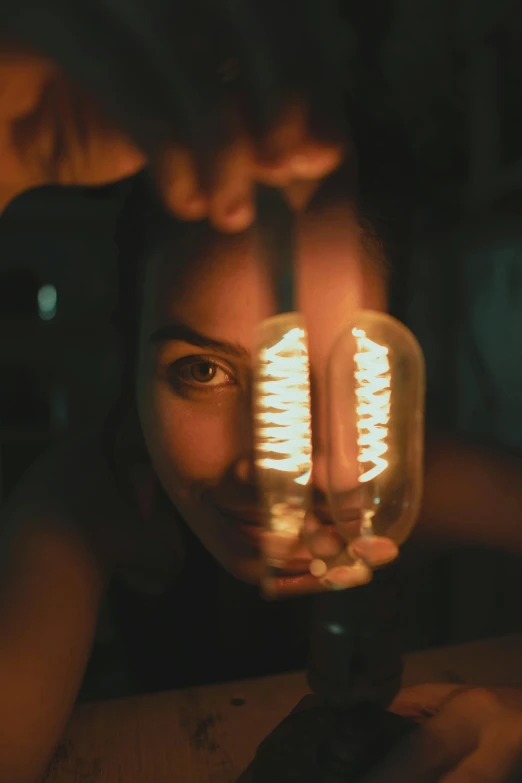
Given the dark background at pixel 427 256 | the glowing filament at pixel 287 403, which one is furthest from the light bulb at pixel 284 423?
the dark background at pixel 427 256

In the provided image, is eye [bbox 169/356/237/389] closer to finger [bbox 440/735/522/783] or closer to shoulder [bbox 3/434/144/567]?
shoulder [bbox 3/434/144/567]

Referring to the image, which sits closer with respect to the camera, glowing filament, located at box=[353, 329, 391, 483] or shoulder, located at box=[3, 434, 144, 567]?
glowing filament, located at box=[353, 329, 391, 483]

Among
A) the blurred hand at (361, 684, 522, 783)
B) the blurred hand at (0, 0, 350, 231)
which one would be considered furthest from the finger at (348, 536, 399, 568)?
the blurred hand at (0, 0, 350, 231)

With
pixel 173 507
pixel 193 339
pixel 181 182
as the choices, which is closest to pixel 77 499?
pixel 173 507

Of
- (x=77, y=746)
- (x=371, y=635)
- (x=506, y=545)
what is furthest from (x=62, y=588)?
(x=506, y=545)

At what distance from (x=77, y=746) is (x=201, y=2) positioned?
47 centimetres

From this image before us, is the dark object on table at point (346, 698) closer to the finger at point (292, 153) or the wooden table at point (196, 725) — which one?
the wooden table at point (196, 725)

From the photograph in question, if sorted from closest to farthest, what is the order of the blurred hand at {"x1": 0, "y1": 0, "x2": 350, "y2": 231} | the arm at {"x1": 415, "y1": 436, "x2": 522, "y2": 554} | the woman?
the blurred hand at {"x1": 0, "y1": 0, "x2": 350, "y2": 231} < the woman < the arm at {"x1": 415, "y1": 436, "x2": 522, "y2": 554}

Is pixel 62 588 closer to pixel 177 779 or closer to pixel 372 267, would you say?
pixel 177 779

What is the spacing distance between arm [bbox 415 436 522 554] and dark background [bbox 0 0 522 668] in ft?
0.09

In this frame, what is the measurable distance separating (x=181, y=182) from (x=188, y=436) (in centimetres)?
19

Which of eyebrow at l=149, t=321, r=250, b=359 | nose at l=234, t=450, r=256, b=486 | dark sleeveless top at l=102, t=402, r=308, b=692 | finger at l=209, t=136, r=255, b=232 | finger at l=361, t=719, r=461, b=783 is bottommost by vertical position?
dark sleeveless top at l=102, t=402, r=308, b=692

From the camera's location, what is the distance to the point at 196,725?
17.9 inches

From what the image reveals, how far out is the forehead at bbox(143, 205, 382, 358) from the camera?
366mm
